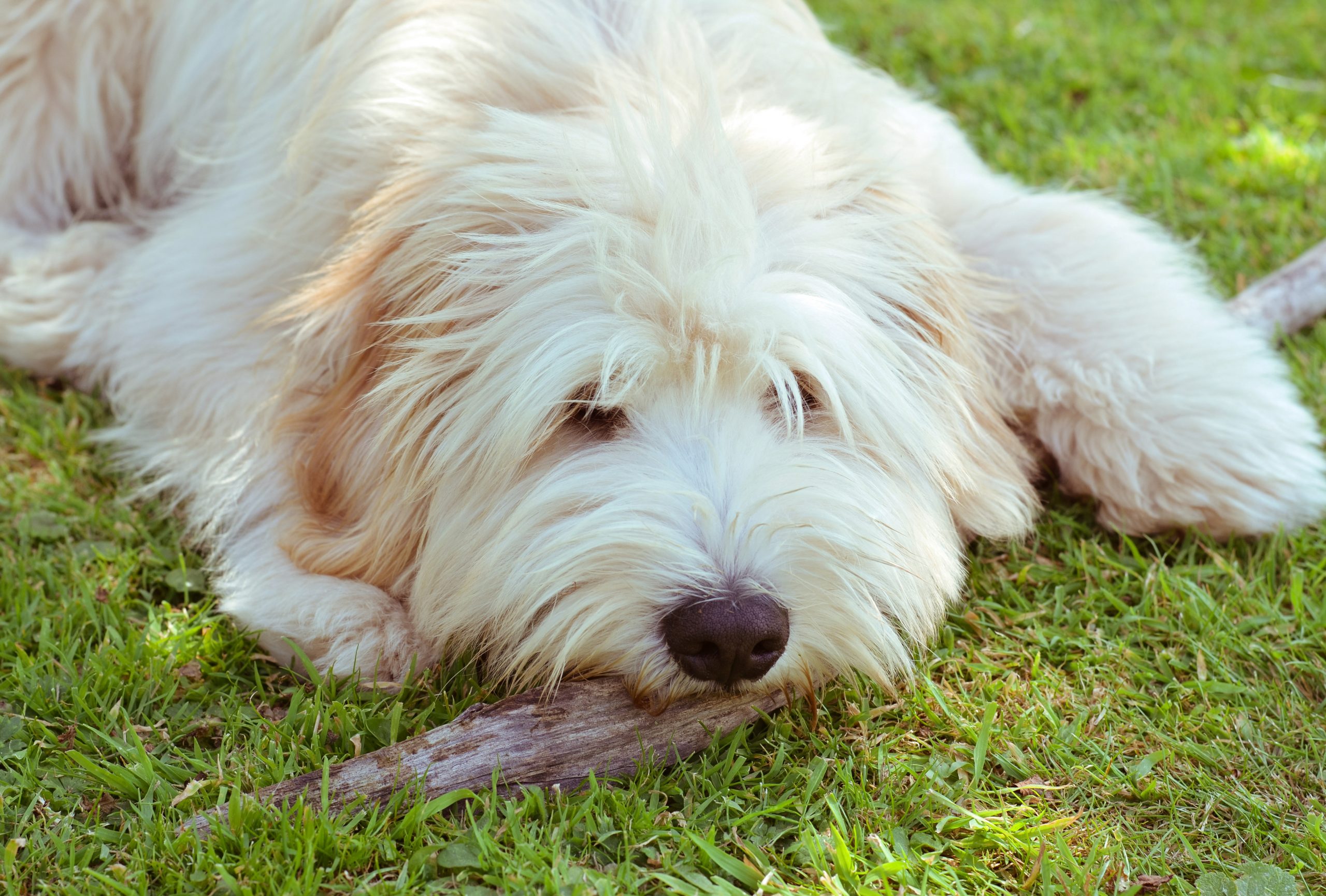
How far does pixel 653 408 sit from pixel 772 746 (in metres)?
0.69

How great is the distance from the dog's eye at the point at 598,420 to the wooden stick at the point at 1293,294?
2088 millimetres

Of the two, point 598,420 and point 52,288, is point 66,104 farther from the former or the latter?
point 598,420

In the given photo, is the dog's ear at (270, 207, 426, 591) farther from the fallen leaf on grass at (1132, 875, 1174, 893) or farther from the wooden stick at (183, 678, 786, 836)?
the fallen leaf on grass at (1132, 875, 1174, 893)

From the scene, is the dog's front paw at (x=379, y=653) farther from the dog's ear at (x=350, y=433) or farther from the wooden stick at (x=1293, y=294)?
the wooden stick at (x=1293, y=294)

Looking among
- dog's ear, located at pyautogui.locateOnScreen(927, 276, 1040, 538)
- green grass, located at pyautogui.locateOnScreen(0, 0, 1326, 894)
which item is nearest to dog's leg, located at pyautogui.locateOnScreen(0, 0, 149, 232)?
green grass, located at pyautogui.locateOnScreen(0, 0, 1326, 894)

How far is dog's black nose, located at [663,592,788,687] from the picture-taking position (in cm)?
215

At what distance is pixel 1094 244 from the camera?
3.25 m

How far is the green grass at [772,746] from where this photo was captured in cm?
211

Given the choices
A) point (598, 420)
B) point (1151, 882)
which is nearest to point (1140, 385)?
point (1151, 882)

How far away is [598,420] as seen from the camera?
2459mm

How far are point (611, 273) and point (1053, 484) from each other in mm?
1447

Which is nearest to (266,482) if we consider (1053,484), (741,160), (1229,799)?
(741,160)

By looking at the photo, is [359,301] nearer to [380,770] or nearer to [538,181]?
[538,181]

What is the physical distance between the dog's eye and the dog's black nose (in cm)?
43
